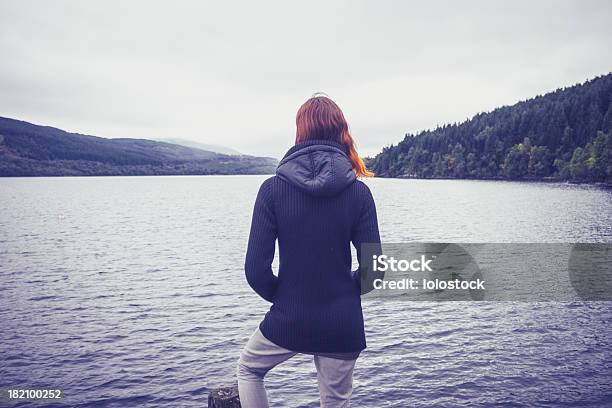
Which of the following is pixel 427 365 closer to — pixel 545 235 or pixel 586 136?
pixel 545 235

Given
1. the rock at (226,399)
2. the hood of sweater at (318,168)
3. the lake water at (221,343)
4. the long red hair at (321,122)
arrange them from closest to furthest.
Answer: the hood of sweater at (318,168), the long red hair at (321,122), the rock at (226,399), the lake water at (221,343)

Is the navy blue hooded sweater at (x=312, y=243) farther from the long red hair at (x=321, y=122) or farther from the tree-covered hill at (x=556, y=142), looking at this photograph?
the tree-covered hill at (x=556, y=142)

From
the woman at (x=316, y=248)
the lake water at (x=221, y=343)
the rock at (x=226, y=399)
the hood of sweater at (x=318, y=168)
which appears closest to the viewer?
the hood of sweater at (x=318, y=168)

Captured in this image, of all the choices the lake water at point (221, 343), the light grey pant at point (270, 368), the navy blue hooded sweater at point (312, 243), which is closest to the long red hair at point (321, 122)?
the navy blue hooded sweater at point (312, 243)

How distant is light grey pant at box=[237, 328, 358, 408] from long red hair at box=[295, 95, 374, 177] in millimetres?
1910

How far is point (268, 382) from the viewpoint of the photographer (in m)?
13.3

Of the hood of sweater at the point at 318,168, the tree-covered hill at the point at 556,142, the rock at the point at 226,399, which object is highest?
the tree-covered hill at the point at 556,142

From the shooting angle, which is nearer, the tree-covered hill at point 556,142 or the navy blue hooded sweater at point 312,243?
the navy blue hooded sweater at point 312,243

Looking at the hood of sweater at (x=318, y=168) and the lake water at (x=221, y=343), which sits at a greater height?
the hood of sweater at (x=318, y=168)

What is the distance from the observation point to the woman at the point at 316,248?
12.5 feet

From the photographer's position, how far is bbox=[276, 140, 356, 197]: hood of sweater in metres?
3.71

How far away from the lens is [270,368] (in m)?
4.20

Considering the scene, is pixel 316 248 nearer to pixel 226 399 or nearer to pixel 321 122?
pixel 321 122

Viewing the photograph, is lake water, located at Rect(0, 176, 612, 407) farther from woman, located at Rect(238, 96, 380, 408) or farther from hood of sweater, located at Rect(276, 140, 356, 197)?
hood of sweater, located at Rect(276, 140, 356, 197)
